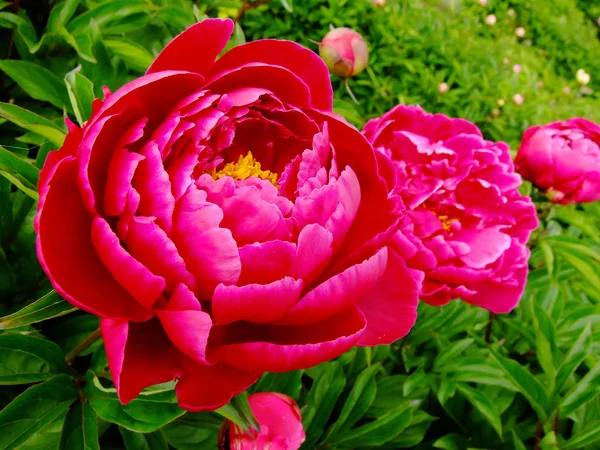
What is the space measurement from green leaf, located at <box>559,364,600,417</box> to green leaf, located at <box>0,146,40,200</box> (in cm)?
70

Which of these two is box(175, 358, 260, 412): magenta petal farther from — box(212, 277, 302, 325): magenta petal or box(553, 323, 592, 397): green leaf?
box(553, 323, 592, 397): green leaf

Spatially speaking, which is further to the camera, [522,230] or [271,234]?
[522,230]

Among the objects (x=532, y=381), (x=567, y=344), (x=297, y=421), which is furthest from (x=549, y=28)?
(x=297, y=421)

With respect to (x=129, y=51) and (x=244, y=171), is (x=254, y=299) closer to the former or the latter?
(x=244, y=171)

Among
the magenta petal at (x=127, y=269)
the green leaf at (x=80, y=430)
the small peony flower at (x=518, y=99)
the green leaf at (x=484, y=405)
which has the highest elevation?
the magenta petal at (x=127, y=269)

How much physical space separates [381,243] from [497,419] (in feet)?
1.60

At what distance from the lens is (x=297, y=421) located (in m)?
0.54

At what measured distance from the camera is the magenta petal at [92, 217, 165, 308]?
1.11 feet

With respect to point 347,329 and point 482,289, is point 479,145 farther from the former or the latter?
point 347,329

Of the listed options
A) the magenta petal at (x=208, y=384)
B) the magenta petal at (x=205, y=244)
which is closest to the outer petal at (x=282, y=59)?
the magenta petal at (x=205, y=244)

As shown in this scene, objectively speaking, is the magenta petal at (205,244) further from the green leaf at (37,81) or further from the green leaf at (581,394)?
the green leaf at (581,394)

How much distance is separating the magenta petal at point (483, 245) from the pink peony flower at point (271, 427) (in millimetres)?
289

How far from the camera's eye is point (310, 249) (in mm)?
374

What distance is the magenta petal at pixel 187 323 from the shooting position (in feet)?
1.10
